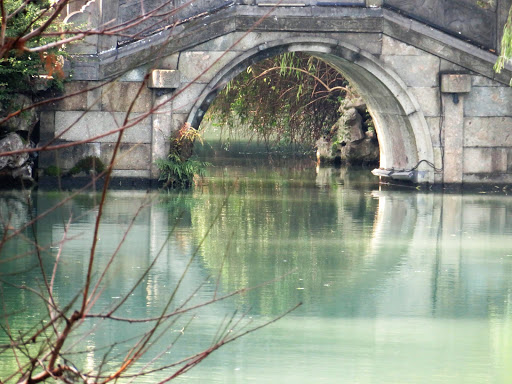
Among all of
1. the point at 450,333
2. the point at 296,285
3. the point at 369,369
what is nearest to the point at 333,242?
the point at 296,285

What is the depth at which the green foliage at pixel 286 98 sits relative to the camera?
69.8 ft

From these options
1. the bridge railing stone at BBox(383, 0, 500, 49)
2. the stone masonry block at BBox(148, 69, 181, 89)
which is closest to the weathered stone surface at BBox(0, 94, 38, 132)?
the stone masonry block at BBox(148, 69, 181, 89)

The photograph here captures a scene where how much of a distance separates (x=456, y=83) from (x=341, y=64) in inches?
72.5

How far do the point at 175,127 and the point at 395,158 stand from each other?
3.80 meters

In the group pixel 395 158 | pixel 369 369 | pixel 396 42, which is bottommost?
pixel 369 369

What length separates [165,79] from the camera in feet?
45.8

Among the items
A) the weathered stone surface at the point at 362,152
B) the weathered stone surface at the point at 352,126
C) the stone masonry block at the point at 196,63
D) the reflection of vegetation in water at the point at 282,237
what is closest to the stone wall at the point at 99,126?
the stone masonry block at the point at 196,63

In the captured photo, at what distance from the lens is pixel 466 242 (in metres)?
10.1

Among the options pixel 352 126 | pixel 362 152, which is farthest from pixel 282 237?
pixel 362 152

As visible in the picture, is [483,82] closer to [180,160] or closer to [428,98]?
[428,98]

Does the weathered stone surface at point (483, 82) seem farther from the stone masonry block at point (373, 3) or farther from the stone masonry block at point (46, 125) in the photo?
the stone masonry block at point (46, 125)

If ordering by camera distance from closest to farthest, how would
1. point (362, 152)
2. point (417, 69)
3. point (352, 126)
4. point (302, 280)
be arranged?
1. point (302, 280)
2. point (417, 69)
3. point (352, 126)
4. point (362, 152)

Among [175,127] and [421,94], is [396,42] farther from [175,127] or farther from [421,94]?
[175,127]

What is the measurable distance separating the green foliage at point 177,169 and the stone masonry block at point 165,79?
0.96 meters
